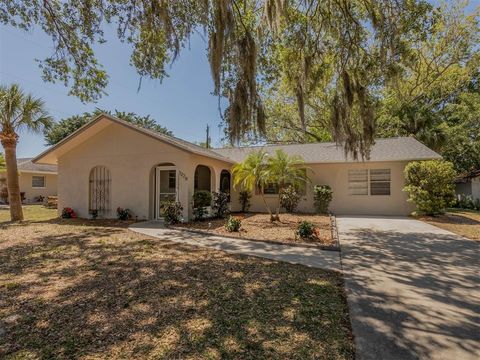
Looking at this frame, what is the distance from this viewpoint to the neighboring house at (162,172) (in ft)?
35.3

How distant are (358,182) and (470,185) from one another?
1145cm

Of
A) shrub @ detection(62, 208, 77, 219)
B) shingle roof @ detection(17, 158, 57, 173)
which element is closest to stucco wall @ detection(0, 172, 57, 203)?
shingle roof @ detection(17, 158, 57, 173)

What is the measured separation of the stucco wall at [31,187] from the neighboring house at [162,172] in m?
13.2

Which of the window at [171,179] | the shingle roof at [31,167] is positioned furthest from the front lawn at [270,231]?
the shingle roof at [31,167]

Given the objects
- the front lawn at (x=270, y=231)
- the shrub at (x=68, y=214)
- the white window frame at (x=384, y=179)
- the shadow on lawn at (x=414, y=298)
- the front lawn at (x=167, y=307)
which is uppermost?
the white window frame at (x=384, y=179)

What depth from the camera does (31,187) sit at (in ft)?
77.5

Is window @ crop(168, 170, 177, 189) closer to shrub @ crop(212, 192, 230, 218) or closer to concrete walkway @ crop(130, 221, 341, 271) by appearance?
shrub @ crop(212, 192, 230, 218)

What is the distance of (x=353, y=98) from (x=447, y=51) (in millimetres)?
16664

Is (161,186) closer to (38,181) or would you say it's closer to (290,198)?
(290,198)

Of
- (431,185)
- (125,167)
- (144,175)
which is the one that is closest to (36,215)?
(125,167)

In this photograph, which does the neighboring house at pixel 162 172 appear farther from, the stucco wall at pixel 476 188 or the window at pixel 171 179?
the stucco wall at pixel 476 188

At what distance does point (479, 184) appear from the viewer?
17.5 metres

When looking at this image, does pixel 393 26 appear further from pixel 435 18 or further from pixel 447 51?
pixel 447 51

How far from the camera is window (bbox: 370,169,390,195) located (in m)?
13.3
